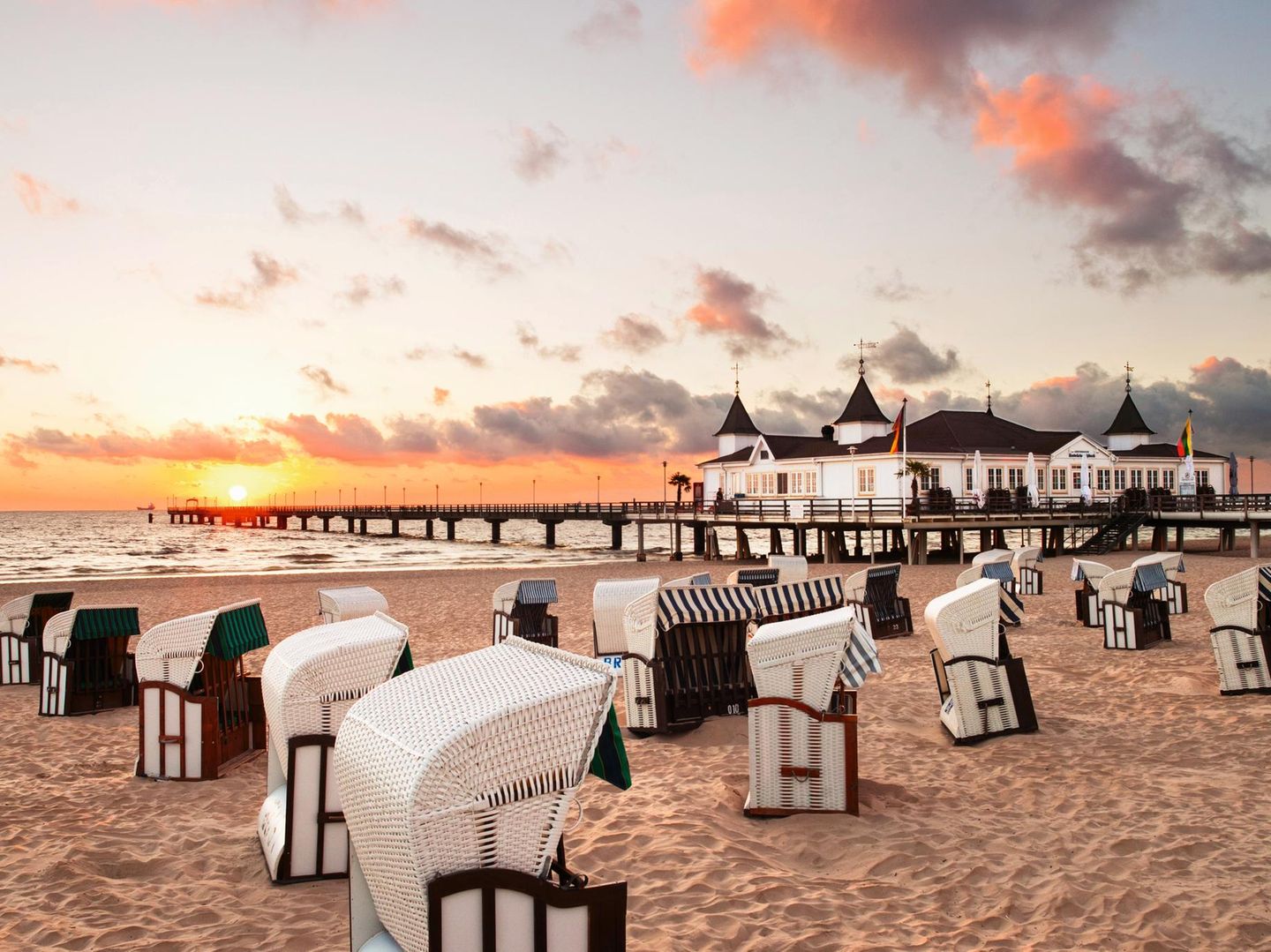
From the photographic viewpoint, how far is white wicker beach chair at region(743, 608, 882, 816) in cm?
586

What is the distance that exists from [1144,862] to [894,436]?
34027mm

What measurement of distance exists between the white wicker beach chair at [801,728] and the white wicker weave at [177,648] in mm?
3726

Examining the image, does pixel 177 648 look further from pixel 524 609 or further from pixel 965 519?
pixel 965 519

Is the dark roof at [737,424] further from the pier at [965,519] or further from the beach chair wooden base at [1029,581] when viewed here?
the beach chair wooden base at [1029,581]

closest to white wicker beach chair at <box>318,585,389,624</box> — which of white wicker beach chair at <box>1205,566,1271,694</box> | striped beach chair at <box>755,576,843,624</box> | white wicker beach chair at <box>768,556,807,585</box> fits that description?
striped beach chair at <box>755,576,843,624</box>

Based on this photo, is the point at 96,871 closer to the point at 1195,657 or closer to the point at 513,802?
the point at 513,802

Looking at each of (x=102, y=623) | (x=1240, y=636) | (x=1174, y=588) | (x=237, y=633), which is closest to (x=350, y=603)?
(x=102, y=623)

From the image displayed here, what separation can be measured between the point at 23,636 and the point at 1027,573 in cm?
1804

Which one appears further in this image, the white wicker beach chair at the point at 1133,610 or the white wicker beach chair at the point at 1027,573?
the white wicker beach chair at the point at 1027,573

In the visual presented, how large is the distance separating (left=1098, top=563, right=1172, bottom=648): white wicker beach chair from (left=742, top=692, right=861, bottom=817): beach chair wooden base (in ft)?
25.4

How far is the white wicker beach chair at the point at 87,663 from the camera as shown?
931 centimetres

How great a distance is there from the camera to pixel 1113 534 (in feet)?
126

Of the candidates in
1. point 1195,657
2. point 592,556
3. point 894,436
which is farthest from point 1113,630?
point 592,556

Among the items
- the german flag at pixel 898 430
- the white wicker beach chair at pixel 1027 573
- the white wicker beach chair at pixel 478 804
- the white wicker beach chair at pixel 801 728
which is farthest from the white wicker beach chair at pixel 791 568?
the german flag at pixel 898 430
